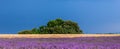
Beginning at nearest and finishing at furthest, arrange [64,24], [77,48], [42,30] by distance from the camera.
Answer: [77,48]
[42,30]
[64,24]

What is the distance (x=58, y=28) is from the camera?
1141 inches

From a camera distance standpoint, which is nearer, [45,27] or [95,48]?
[95,48]

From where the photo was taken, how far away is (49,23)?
30.2m

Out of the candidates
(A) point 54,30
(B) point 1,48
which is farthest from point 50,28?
(B) point 1,48

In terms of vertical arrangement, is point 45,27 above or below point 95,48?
above

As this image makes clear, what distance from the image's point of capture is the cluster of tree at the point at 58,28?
1129 inches

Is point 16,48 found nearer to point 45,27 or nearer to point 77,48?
point 77,48

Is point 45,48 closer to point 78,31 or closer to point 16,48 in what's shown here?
point 16,48

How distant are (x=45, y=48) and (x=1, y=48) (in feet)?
2.62

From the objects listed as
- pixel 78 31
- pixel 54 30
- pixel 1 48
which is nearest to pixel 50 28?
pixel 54 30

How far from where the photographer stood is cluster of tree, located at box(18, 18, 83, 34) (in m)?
28.7

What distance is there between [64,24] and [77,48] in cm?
2343

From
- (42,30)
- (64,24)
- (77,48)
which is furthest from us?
(64,24)

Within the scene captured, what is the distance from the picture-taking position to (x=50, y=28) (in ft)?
94.3
